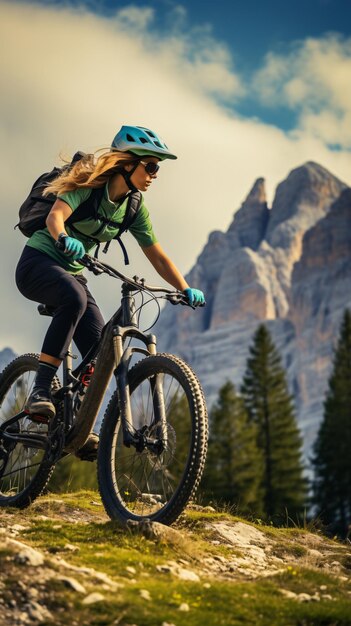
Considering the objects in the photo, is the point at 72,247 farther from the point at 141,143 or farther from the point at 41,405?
the point at 41,405

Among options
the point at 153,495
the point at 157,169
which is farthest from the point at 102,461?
the point at 157,169

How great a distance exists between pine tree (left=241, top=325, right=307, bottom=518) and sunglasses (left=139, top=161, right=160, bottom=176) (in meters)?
46.3

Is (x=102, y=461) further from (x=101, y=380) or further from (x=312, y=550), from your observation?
(x=312, y=550)

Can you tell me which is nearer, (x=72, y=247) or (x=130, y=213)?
(x=72, y=247)

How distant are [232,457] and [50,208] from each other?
45.7 meters

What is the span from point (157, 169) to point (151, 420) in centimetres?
206

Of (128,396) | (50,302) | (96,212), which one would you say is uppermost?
(96,212)

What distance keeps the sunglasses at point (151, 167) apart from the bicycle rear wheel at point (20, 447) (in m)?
2.05

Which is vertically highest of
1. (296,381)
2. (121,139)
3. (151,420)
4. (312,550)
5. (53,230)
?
(296,381)

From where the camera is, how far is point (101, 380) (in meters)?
6.66

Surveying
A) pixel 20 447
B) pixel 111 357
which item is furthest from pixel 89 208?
pixel 20 447

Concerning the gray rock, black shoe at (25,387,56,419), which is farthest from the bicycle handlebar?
the gray rock

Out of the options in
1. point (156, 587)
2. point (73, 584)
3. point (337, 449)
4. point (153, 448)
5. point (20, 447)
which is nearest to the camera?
point (73, 584)

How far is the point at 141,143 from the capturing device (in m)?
6.61
